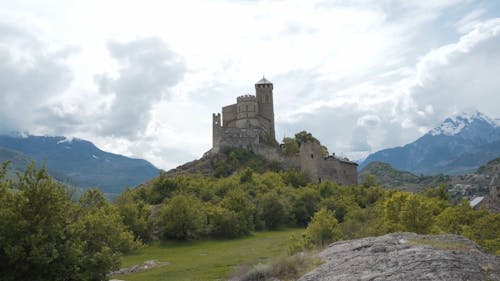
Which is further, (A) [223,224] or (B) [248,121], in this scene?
(B) [248,121]

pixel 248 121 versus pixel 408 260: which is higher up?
pixel 248 121

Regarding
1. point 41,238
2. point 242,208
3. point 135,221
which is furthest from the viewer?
point 242,208

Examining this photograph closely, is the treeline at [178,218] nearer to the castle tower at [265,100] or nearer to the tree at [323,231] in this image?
the tree at [323,231]

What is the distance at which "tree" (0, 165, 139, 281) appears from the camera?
19094mm

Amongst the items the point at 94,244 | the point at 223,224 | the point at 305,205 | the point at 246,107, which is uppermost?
the point at 246,107

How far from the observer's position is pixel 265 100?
369 ft

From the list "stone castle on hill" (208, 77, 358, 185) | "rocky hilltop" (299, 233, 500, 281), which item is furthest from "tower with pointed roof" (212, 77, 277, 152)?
"rocky hilltop" (299, 233, 500, 281)

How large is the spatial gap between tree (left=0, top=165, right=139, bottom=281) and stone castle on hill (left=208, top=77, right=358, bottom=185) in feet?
250

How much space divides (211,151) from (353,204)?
3805 centimetres

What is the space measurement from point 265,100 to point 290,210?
43.0 m

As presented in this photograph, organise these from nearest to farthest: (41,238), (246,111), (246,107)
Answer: (41,238) → (246,111) → (246,107)

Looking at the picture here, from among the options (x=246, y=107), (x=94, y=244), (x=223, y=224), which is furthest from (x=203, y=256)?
(x=246, y=107)

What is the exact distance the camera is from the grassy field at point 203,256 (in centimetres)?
3425

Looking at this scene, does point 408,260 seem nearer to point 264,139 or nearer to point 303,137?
point 264,139
